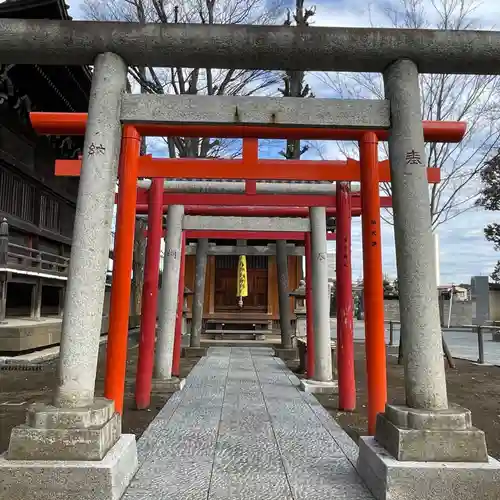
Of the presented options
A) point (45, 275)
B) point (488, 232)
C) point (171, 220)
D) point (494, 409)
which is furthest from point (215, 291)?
point (488, 232)

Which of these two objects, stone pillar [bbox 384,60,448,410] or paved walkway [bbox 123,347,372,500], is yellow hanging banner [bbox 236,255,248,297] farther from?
stone pillar [bbox 384,60,448,410]

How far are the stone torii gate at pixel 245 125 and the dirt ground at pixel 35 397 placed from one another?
787 millimetres

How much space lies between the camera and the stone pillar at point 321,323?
302 inches

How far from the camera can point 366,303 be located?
4391 millimetres

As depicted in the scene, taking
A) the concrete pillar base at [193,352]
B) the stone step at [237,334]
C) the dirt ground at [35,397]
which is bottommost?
the dirt ground at [35,397]

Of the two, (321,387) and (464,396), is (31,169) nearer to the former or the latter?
(321,387)

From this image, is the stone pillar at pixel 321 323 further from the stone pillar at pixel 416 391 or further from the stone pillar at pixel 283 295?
the stone pillar at pixel 283 295

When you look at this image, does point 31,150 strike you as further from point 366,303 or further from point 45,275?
point 366,303

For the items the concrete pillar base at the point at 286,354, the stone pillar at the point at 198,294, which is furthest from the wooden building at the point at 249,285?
the concrete pillar base at the point at 286,354

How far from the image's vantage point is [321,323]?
7746mm

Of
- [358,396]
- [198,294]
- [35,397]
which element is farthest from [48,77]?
[358,396]

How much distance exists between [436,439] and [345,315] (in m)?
3.40

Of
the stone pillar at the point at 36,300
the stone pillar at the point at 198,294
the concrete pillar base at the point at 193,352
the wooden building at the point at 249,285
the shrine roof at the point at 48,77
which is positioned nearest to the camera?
the shrine roof at the point at 48,77

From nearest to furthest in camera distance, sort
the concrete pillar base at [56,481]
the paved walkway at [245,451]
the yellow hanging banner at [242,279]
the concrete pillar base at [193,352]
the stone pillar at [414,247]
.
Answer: the concrete pillar base at [56,481]
the paved walkway at [245,451]
the stone pillar at [414,247]
the concrete pillar base at [193,352]
the yellow hanging banner at [242,279]
